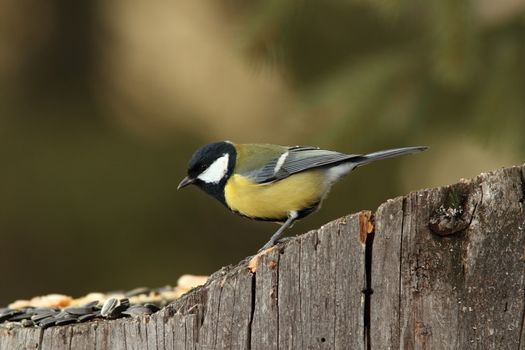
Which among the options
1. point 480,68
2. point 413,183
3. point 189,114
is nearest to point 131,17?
point 189,114

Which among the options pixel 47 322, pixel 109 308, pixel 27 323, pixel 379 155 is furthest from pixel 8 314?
pixel 379 155

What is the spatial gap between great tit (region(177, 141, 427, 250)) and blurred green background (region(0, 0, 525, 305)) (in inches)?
32.3

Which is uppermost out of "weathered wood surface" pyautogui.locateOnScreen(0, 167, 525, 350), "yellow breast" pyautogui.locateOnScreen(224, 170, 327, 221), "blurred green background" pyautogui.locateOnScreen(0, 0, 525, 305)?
"blurred green background" pyautogui.locateOnScreen(0, 0, 525, 305)

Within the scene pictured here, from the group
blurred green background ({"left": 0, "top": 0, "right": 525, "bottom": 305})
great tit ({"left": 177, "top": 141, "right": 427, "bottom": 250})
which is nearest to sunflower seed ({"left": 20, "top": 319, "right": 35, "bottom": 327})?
great tit ({"left": 177, "top": 141, "right": 427, "bottom": 250})

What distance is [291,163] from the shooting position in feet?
A: 12.2

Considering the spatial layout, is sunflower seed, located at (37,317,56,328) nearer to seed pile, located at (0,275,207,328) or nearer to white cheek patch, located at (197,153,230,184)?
seed pile, located at (0,275,207,328)

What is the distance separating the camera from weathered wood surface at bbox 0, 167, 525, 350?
2252 millimetres

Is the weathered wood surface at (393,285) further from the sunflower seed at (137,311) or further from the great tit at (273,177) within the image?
the great tit at (273,177)

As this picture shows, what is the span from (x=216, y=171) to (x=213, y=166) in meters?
0.02

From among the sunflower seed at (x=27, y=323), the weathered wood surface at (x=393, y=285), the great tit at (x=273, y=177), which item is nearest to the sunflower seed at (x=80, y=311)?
the sunflower seed at (x=27, y=323)

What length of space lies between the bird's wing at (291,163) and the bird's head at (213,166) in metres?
0.11

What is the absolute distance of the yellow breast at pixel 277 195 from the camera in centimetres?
365

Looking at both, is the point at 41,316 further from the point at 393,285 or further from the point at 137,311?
the point at 393,285

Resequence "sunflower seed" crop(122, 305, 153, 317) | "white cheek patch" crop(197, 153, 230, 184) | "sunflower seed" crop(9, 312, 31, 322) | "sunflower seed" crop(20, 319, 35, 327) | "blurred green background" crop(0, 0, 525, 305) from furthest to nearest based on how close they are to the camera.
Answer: "blurred green background" crop(0, 0, 525, 305) → "white cheek patch" crop(197, 153, 230, 184) → "sunflower seed" crop(9, 312, 31, 322) → "sunflower seed" crop(20, 319, 35, 327) → "sunflower seed" crop(122, 305, 153, 317)
